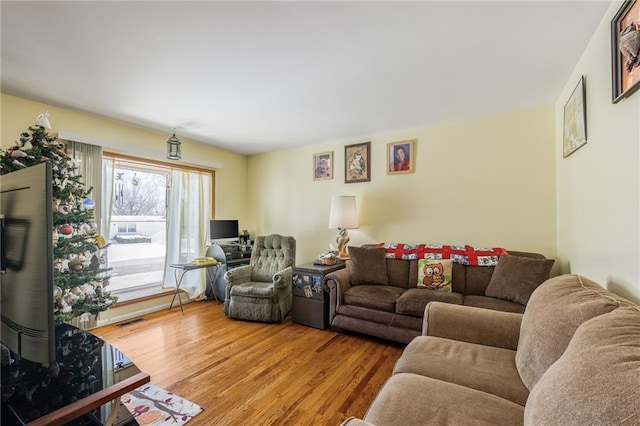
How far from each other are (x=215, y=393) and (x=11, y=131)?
3.05 metres

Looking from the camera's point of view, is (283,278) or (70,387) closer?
(70,387)

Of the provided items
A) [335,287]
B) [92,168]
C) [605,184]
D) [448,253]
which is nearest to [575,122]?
[605,184]

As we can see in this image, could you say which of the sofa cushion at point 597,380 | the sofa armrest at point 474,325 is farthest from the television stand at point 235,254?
the sofa cushion at point 597,380

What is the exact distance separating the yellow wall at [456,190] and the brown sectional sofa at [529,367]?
1.62 metres

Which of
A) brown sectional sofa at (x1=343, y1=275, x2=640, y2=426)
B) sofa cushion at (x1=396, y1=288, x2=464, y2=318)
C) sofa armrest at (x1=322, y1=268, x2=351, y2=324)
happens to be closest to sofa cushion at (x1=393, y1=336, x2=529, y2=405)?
brown sectional sofa at (x1=343, y1=275, x2=640, y2=426)

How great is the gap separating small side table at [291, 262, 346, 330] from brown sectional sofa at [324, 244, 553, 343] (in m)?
0.11

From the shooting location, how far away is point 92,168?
3.07 metres

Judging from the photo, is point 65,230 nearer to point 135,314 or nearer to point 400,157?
point 135,314

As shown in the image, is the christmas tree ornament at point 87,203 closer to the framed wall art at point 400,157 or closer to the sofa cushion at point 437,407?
the sofa cushion at point 437,407

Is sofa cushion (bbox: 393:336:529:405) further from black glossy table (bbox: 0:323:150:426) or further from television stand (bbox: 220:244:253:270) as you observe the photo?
television stand (bbox: 220:244:253:270)

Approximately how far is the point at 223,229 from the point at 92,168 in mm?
1772

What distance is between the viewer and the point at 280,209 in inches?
181

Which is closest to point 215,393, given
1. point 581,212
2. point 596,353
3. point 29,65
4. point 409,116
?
point 596,353

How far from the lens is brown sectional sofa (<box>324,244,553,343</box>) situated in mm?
2408
